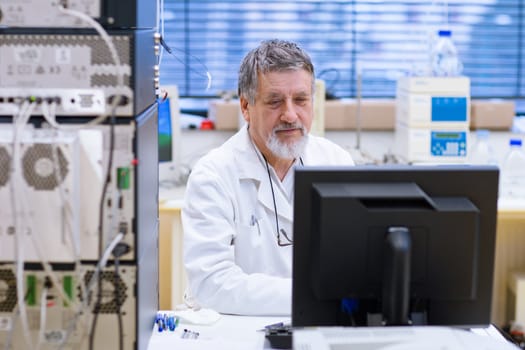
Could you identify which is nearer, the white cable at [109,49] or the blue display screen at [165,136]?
the white cable at [109,49]

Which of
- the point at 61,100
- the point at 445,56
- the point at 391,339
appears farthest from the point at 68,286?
the point at 445,56

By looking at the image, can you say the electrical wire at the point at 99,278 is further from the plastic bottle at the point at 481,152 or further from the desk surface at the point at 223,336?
the plastic bottle at the point at 481,152

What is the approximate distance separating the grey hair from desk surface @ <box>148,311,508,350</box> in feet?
2.22

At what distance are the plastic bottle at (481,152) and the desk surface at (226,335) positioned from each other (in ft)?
5.98

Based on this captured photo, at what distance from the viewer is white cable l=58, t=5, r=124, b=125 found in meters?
1.33

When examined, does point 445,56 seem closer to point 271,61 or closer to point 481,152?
point 481,152

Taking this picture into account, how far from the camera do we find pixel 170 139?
3.31 metres

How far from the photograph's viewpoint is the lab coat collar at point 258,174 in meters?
2.13

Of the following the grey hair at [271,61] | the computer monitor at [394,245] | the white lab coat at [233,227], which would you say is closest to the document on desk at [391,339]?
the computer monitor at [394,245]

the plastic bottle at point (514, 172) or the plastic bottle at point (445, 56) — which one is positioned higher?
the plastic bottle at point (445, 56)

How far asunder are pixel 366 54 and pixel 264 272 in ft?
6.37

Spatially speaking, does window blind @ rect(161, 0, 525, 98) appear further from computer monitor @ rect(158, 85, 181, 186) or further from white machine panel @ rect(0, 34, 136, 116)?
white machine panel @ rect(0, 34, 136, 116)

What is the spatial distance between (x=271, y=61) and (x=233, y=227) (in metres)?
0.45

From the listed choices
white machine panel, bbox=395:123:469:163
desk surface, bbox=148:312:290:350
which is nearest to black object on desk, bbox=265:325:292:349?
desk surface, bbox=148:312:290:350
